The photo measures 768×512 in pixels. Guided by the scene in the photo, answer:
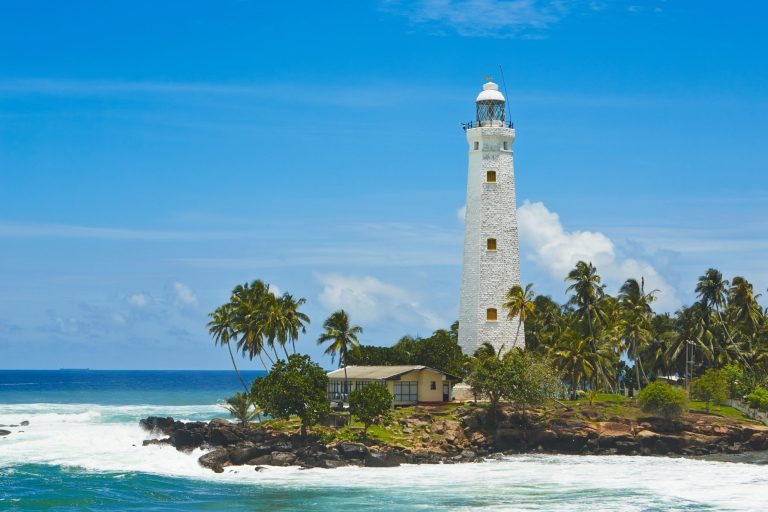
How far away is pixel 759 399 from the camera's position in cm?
6869

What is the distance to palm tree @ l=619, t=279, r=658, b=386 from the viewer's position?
254 ft

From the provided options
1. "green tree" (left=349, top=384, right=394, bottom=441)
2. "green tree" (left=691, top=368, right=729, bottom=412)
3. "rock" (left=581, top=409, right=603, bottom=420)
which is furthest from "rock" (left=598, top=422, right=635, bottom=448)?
"green tree" (left=349, top=384, right=394, bottom=441)

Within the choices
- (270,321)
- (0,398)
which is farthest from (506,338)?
(0,398)

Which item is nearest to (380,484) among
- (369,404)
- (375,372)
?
(369,404)

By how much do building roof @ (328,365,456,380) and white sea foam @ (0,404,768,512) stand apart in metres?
11.4

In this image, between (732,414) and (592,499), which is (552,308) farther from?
(592,499)

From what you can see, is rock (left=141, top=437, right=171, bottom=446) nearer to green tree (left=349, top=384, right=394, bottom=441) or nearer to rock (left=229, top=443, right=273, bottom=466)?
rock (left=229, top=443, right=273, bottom=466)

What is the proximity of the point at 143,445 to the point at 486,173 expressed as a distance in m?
31.7

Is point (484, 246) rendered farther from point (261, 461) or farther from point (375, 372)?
point (261, 461)

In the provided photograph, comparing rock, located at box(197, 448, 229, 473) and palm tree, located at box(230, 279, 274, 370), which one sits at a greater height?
palm tree, located at box(230, 279, 274, 370)

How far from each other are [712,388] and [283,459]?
3059 cm

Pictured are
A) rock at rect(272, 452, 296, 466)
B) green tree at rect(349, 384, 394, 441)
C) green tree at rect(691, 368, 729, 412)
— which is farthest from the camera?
green tree at rect(691, 368, 729, 412)

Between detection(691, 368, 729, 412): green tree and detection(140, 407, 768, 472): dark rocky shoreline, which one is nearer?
detection(140, 407, 768, 472): dark rocky shoreline

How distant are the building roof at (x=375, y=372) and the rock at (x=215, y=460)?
1265 centimetres
